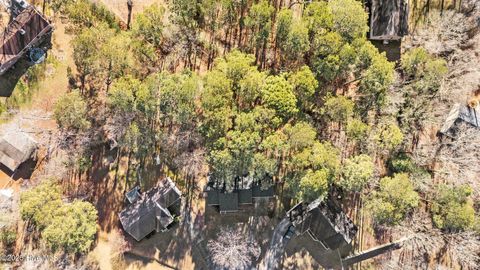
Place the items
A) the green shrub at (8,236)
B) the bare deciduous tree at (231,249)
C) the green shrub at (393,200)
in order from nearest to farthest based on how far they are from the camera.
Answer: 1. the green shrub at (393,200)
2. the bare deciduous tree at (231,249)
3. the green shrub at (8,236)

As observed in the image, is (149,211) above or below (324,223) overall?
above

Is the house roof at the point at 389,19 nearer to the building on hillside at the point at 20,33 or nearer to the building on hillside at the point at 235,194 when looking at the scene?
the building on hillside at the point at 235,194

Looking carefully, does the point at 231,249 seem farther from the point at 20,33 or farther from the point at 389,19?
the point at 20,33

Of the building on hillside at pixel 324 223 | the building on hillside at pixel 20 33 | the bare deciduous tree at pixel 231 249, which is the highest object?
the building on hillside at pixel 20 33

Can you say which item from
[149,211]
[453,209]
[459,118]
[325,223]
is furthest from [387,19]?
[149,211]

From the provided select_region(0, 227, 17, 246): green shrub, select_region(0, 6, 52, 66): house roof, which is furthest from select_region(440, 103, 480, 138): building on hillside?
select_region(0, 227, 17, 246): green shrub

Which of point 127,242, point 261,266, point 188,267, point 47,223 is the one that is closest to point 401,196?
point 261,266

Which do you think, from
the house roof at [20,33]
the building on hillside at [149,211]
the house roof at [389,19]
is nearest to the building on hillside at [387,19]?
the house roof at [389,19]

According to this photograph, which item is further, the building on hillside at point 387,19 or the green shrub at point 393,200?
the building on hillside at point 387,19
